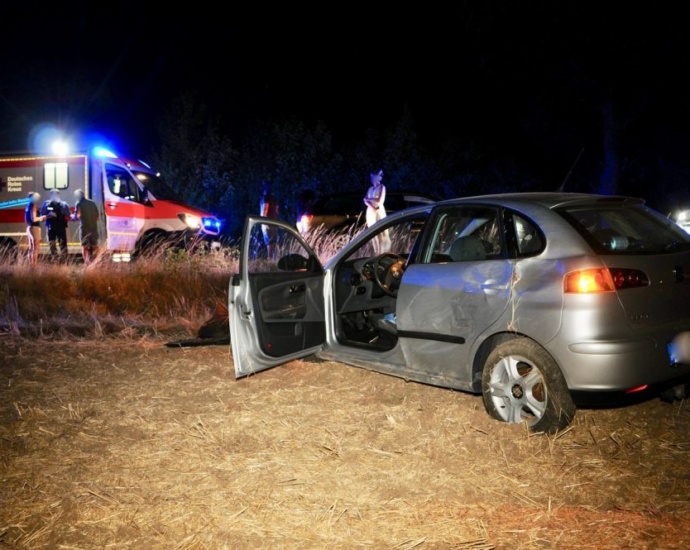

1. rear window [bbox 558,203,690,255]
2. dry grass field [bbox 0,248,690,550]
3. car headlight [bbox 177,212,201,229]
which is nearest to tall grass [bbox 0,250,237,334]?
dry grass field [bbox 0,248,690,550]

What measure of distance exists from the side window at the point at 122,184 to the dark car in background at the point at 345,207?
3445 mm

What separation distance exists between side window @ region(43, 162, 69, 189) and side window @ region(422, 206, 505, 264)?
40.1 feet

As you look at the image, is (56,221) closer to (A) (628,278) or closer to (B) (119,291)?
(B) (119,291)

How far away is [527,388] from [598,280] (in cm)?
79

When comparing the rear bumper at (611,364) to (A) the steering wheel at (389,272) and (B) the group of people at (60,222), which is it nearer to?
(A) the steering wheel at (389,272)

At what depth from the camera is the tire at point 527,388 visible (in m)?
4.29

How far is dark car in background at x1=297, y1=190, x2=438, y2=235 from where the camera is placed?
1573 cm

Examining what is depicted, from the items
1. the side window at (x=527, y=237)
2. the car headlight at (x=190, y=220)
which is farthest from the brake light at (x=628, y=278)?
the car headlight at (x=190, y=220)

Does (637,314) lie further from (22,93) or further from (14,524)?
(22,93)

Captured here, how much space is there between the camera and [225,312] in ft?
27.9

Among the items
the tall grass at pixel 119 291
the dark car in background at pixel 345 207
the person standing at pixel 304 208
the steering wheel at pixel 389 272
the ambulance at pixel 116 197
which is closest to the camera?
the steering wheel at pixel 389 272

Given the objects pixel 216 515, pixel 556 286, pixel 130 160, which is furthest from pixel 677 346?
pixel 130 160

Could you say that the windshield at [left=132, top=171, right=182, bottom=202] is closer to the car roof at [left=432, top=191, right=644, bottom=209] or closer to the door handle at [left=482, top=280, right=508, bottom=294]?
the car roof at [left=432, top=191, right=644, bottom=209]

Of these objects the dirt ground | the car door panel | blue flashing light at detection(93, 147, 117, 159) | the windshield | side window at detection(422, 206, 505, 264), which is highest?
blue flashing light at detection(93, 147, 117, 159)
